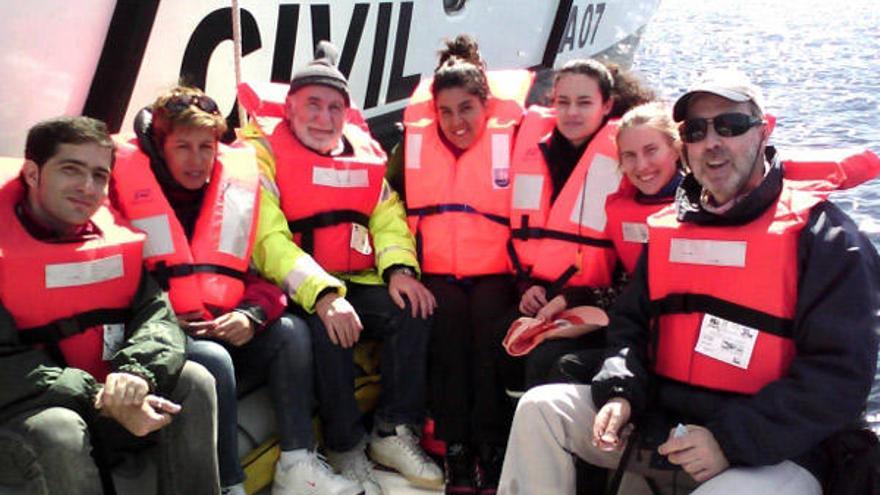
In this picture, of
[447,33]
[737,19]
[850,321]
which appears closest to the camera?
[850,321]

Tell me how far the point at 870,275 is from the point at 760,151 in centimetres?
37

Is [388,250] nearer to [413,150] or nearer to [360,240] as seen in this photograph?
[360,240]

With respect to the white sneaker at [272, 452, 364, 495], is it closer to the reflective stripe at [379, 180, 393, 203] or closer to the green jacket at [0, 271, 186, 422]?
the green jacket at [0, 271, 186, 422]

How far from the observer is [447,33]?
5.30m

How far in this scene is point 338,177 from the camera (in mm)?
2951

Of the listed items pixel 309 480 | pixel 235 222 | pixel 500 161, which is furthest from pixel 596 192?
pixel 309 480

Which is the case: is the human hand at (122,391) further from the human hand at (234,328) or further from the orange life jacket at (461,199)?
the orange life jacket at (461,199)

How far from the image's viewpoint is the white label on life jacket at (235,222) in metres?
2.63

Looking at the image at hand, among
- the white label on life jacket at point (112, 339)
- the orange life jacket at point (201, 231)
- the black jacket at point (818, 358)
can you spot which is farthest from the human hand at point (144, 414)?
the black jacket at point (818, 358)

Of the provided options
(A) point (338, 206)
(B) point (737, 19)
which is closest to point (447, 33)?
(A) point (338, 206)

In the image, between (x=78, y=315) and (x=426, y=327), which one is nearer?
(x=78, y=315)

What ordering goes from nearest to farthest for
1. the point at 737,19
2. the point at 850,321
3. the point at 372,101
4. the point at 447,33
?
the point at 850,321, the point at 372,101, the point at 447,33, the point at 737,19

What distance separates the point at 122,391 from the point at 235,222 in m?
0.71

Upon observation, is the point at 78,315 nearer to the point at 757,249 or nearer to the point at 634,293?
the point at 634,293
